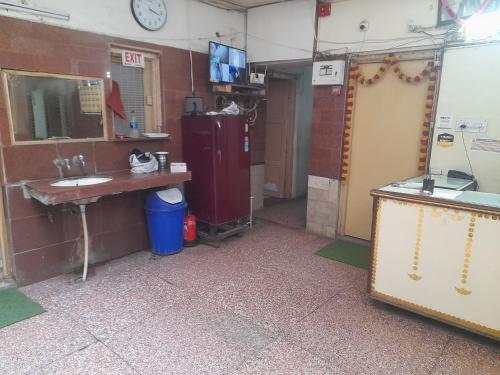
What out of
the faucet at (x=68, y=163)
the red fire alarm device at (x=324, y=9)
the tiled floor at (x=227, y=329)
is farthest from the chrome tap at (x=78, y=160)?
the red fire alarm device at (x=324, y=9)

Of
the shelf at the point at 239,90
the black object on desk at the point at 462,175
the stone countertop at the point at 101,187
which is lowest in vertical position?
the stone countertop at the point at 101,187

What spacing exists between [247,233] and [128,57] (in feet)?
8.00

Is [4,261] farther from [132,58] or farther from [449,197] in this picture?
[449,197]

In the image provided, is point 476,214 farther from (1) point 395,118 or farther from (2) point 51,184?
(2) point 51,184

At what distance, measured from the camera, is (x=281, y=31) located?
4.36 metres

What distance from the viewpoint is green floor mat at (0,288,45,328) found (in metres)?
2.53

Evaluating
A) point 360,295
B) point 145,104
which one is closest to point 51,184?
point 145,104

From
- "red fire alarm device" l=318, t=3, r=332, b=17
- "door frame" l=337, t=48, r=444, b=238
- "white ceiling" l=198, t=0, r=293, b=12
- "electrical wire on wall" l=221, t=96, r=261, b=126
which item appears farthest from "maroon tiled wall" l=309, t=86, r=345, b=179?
"white ceiling" l=198, t=0, r=293, b=12

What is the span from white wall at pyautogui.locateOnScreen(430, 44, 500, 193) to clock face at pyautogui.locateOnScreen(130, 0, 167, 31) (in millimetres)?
2868

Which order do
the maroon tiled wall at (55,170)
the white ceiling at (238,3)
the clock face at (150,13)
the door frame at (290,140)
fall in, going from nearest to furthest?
the maroon tiled wall at (55,170)
the clock face at (150,13)
the white ceiling at (238,3)
the door frame at (290,140)

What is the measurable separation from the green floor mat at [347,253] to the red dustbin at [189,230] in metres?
1.42

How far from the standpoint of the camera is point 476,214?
2.21 meters

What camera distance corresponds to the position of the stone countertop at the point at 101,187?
2.64m

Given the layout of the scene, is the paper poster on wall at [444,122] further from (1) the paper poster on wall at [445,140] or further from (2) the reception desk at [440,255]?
(2) the reception desk at [440,255]
